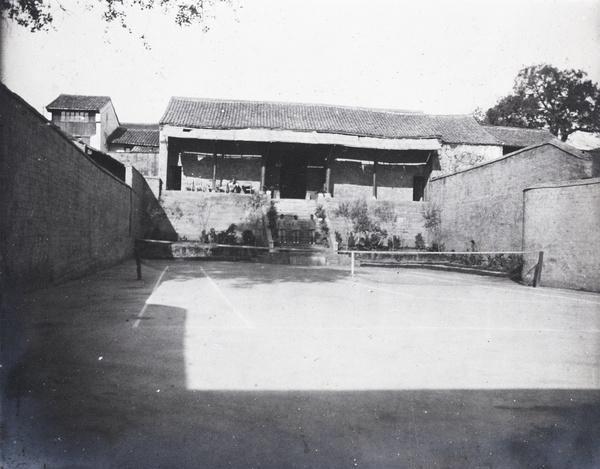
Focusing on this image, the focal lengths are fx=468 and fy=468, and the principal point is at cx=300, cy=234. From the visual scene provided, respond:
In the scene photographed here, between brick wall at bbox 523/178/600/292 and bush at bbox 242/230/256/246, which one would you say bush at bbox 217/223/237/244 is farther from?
brick wall at bbox 523/178/600/292

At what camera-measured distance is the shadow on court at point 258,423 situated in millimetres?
2344

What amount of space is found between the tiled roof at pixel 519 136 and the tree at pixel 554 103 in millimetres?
9971

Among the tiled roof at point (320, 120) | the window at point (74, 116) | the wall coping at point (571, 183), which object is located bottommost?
the wall coping at point (571, 183)

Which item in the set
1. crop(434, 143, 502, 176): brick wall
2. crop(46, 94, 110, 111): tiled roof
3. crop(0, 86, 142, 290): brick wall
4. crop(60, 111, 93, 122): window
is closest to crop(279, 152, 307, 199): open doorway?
crop(434, 143, 502, 176): brick wall

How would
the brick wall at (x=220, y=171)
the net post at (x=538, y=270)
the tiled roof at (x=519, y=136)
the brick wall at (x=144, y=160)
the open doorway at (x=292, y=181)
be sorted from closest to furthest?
the net post at (x=538, y=270), the brick wall at (x=220, y=171), the open doorway at (x=292, y=181), the tiled roof at (x=519, y=136), the brick wall at (x=144, y=160)

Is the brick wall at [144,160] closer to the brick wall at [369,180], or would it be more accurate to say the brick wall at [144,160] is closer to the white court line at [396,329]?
the brick wall at [369,180]

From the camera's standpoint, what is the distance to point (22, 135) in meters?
5.95

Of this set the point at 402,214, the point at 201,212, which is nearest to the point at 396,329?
the point at 201,212

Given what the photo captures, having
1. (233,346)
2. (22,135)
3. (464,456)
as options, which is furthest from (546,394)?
(22,135)

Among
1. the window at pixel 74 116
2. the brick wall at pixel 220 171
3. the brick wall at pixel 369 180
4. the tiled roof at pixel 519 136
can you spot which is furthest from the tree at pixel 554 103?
the window at pixel 74 116

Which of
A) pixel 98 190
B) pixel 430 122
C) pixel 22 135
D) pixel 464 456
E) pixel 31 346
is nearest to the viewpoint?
pixel 464 456

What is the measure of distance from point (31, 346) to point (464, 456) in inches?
140

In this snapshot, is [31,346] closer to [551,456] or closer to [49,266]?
[49,266]

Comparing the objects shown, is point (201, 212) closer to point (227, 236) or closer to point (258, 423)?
point (227, 236)
